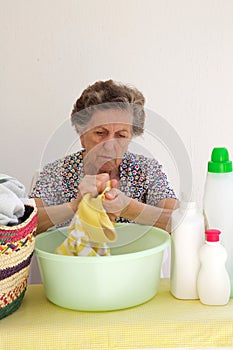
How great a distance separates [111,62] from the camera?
79.3 inches

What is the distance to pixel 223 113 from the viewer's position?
208 centimetres

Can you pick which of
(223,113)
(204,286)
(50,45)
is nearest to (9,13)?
(50,45)

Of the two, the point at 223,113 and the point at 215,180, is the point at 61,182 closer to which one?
the point at 215,180

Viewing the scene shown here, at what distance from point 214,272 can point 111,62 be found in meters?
1.13

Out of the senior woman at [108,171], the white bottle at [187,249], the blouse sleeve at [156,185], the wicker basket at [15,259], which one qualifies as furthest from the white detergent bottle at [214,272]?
the blouse sleeve at [156,185]

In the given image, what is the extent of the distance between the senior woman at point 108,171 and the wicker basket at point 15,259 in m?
0.18

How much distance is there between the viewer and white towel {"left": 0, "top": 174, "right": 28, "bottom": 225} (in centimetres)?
103

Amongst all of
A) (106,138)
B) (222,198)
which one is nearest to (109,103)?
(106,138)

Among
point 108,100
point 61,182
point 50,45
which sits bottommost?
point 61,182

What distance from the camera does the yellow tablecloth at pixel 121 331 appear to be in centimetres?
100

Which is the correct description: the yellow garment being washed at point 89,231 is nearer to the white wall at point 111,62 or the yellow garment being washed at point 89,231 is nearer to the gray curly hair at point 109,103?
the gray curly hair at point 109,103

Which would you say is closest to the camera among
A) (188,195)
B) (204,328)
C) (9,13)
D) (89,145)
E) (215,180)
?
(204,328)

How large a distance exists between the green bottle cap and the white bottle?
9 cm

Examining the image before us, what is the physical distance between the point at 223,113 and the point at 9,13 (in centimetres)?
88
